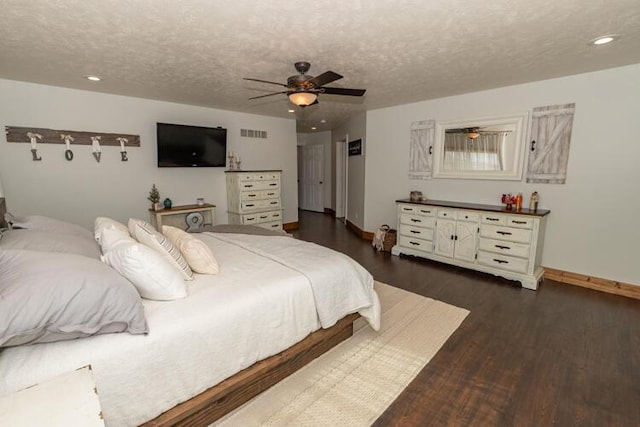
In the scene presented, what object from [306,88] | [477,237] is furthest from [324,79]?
[477,237]

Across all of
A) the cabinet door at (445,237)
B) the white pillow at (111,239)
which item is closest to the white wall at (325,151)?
the cabinet door at (445,237)

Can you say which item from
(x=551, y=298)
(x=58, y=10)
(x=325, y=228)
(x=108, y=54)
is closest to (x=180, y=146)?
(x=108, y=54)

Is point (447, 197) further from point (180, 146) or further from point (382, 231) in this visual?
point (180, 146)

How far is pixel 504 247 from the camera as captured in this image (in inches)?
144

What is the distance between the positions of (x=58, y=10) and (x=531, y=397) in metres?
3.95

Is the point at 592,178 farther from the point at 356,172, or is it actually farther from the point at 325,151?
the point at 325,151

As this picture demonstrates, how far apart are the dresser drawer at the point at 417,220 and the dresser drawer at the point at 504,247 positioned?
2.36ft

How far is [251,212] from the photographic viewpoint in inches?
A: 211

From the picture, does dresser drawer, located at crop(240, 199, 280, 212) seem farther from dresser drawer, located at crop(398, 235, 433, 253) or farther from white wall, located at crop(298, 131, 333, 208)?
white wall, located at crop(298, 131, 333, 208)

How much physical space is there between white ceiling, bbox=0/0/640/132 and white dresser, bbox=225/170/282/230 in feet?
5.93

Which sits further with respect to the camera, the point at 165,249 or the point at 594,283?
the point at 594,283

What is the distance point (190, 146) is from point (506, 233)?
475 cm

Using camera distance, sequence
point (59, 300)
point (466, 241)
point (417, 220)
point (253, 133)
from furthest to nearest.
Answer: point (253, 133)
point (417, 220)
point (466, 241)
point (59, 300)

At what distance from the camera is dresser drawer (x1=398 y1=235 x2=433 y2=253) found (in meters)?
4.38
